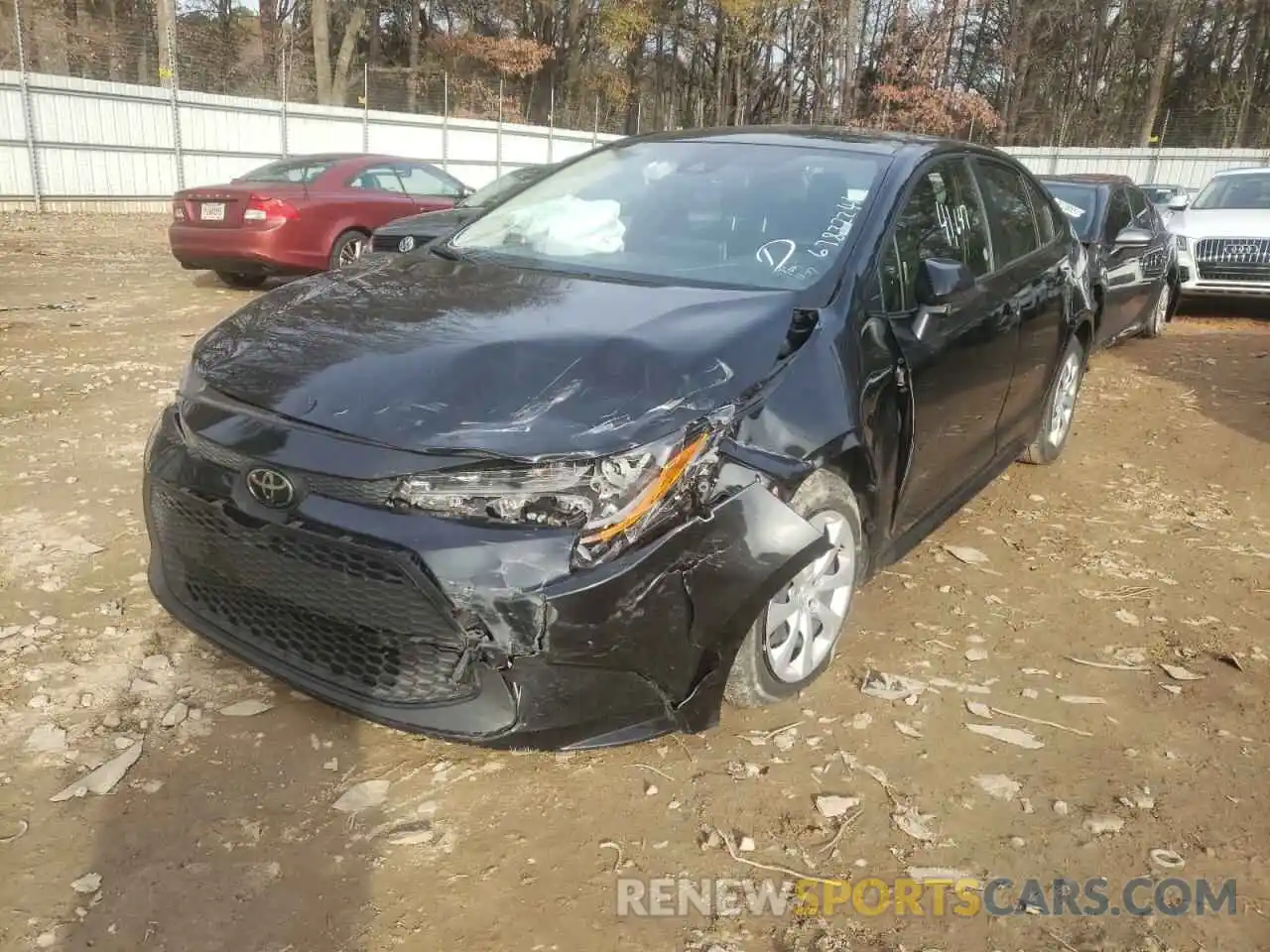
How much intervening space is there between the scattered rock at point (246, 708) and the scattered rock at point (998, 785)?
2.02 meters

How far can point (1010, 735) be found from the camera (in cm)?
286

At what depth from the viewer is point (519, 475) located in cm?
218

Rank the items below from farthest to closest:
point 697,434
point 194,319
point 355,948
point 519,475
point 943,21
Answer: point 943,21, point 194,319, point 697,434, point 519,475, point 355,948

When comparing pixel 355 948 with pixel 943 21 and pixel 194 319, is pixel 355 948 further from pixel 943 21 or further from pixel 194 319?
pixel 943 21

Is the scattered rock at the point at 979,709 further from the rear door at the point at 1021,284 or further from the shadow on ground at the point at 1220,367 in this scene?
the shadow on ground at the point at 1220,367

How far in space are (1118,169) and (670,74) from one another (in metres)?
19.0

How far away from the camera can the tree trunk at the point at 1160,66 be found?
3262 cm

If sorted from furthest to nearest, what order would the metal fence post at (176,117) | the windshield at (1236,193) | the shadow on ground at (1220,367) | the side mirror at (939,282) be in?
1. the metal fence post at (176,117)
2. the windshield at (1236,193)
3. the shadow on ground at (1220,367)
4. the side mirror at (939,282)

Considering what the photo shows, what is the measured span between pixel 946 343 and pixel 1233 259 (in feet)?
28.6

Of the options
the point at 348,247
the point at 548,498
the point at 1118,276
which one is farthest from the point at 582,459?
the point at 348,247

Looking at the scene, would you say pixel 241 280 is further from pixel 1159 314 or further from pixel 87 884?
pixel 1159 314

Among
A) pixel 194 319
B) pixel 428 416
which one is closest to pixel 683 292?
pixel 428 416

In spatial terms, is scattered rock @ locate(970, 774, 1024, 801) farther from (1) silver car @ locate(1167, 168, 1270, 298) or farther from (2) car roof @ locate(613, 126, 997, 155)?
(1) silver car @ locate(1167, 168, 1270, 298)

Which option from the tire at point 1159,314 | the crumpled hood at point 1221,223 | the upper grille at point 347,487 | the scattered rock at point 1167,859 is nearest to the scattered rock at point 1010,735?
the scattered rock at point 1167,859
